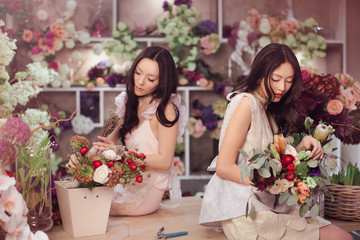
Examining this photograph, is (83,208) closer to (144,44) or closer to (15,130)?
(15,130)

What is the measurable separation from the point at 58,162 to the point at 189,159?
1.37 m

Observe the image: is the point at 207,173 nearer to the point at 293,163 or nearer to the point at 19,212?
the point at 293,163

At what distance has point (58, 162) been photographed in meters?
4.30

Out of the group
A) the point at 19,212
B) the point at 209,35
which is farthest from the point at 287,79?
the point at 209,35

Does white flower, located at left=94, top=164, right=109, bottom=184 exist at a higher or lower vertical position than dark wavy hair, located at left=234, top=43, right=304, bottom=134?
lower

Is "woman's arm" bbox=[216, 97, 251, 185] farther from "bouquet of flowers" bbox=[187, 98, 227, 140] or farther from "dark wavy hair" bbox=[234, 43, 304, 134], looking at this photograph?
"bouquet of flowers" bbox=[187, 98, 227, 140]

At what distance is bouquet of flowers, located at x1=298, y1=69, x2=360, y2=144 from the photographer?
2.18 meters

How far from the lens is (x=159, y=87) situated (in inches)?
92.8

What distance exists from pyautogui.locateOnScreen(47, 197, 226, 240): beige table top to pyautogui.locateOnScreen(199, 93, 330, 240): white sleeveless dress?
0.11m

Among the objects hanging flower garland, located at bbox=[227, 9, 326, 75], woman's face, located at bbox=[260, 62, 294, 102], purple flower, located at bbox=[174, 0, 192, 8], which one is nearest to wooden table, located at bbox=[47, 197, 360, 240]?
woman's face, located at bbox=[260, 62, 294, 102]

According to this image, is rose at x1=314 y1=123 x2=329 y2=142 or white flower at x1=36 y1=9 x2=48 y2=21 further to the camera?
white flower at x1=36 y1=9 x2=48 y2=21

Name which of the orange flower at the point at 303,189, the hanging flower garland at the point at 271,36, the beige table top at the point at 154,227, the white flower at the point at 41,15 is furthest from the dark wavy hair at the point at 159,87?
the white flower at the point at 41,15

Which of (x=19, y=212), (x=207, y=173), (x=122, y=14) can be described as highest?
(x=122, y=14)

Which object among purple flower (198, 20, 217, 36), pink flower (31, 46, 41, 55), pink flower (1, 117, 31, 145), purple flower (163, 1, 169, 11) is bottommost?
pink flower (1, 117, 31, 145)
